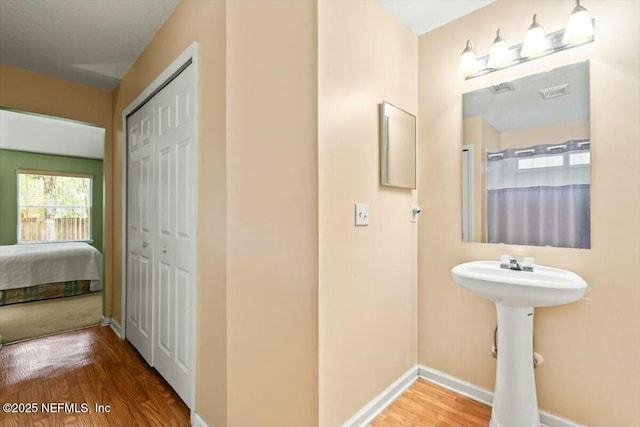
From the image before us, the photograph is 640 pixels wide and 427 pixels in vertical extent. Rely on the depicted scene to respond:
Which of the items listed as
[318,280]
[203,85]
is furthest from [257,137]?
[318,280]

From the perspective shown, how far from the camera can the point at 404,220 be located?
6.64ft

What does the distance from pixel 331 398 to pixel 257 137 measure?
1342mm

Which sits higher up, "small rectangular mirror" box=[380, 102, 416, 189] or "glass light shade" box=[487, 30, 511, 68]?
"glass light shade" box=[487, 30, 511, 68]

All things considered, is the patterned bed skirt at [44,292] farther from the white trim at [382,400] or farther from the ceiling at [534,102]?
the ceiling at [534,102]

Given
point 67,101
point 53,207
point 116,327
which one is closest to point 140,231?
point 116,327

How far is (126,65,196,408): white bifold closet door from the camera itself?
171 centimetres

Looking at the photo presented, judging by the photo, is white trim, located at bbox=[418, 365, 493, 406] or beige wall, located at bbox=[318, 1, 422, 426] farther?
white trim, located at bbox=[418, 365, 493, 406]

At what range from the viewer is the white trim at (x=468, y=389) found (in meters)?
1.59

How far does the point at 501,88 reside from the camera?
5.97 feet

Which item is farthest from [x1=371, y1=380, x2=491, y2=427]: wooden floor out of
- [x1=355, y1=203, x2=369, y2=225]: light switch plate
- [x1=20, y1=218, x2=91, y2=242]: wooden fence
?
[x1=20, y1=218, x2=91, y2=242]: wooden fence

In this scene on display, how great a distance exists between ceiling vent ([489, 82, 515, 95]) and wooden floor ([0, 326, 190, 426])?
8.78 ft

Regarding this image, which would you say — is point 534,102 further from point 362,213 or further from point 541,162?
point 362,213

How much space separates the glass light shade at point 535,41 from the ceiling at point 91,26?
0.39 metres

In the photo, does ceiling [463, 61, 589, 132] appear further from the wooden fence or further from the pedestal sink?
the wooden fence
